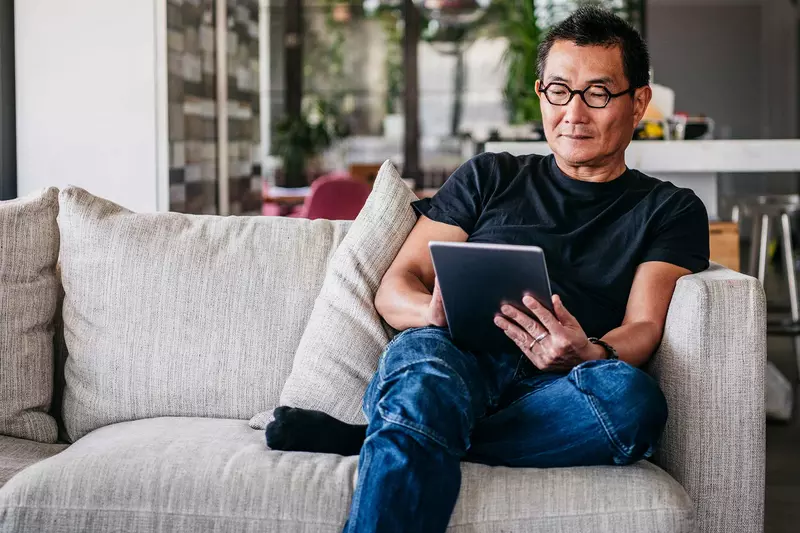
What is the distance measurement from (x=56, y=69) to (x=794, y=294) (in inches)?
144

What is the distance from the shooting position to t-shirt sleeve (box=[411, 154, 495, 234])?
7.10 ft

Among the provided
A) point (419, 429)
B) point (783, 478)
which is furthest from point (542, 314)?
point (783, 478)

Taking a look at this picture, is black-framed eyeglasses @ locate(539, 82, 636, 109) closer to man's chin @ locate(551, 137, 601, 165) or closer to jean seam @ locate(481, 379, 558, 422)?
man's chin @ locate(551, 137, 601, 165)

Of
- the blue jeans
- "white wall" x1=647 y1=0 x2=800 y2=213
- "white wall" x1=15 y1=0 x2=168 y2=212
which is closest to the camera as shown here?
the blue jeans

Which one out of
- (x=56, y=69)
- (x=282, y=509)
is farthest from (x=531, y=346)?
(x=56, y=69)

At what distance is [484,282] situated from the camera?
171 cm

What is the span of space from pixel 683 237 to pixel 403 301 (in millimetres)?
577

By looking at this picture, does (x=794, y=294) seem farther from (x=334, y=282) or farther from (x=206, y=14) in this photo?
(x=334, y=282)

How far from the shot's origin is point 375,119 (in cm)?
1020

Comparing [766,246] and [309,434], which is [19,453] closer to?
[309,434]

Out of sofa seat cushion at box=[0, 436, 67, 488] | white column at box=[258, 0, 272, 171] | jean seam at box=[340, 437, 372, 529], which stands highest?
white column at box=[258, 0, 272, 171]

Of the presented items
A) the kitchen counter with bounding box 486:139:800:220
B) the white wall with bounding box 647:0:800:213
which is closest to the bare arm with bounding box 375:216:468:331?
the kitchen counter with bounding box 486:139:800:220

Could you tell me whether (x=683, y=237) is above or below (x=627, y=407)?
above

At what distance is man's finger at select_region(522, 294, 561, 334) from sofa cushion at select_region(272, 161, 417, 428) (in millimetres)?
459
